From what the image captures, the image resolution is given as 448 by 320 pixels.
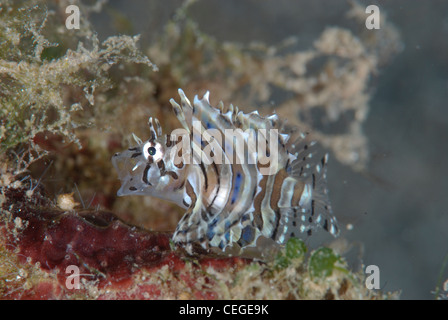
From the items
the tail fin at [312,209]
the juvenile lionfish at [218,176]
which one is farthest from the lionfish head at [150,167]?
the tail fin at [312,209]

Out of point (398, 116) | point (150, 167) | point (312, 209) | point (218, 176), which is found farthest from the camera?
point (398, 116)

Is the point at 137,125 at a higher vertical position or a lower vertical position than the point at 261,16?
lower

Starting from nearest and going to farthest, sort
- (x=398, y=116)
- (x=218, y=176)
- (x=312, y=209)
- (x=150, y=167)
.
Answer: (x=218, y=176), (x=150, y=167), (x=312, y=209), (x=398, y=116)

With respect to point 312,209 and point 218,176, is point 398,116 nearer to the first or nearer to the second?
point 312,209

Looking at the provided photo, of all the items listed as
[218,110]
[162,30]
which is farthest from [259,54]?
[218,110]

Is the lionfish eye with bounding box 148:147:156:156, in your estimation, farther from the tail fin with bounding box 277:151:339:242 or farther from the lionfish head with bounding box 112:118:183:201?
the tail fin with bounding box 277:151:339:242

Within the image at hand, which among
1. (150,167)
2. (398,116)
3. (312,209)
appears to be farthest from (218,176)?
(398,116)

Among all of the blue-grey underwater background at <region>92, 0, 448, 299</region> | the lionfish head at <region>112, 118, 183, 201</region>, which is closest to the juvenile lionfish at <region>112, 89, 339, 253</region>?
the lionfish head at <region>112, 118, 183, 201</region>
